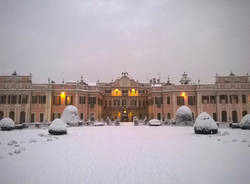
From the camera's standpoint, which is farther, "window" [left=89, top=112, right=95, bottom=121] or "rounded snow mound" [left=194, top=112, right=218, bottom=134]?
"window" [left=89, top=112, right=95, bottom=121]

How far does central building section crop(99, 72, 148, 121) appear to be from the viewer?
4588 centimetres

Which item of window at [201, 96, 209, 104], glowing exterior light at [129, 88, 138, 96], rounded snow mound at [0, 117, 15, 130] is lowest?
rounded snow mound at [0, 117, 15, 130]

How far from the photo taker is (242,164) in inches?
275

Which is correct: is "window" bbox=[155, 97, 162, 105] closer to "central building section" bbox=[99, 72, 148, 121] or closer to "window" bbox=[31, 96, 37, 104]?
"central building section" bbox=[99, 72, 148, 121]

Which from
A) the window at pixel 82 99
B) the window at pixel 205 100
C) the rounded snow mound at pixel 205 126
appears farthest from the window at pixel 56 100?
the rounded snow mound at pixel 205 126

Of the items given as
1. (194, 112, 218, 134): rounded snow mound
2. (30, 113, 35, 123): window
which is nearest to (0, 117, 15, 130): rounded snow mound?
(30, 113, 35, 123): window

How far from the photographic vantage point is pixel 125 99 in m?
46.3

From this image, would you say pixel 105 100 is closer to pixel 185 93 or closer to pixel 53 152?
pixel 185 93

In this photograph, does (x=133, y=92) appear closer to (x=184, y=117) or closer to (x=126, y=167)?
(x=184, y=117)

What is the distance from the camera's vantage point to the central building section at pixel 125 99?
45.9 m

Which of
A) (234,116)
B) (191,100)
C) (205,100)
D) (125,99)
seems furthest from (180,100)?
(125,99)

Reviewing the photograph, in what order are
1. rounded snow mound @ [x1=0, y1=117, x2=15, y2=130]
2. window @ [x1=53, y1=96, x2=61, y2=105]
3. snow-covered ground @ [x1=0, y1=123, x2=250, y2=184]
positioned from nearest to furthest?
snow-covered ground @ [x1=0, y1=123, x2=250, y2=184], rounded snow mound @ [x1=0, y1=117, x2=15, y2=130], window @ [x1=53, y1=96, x2=61, y2=105]

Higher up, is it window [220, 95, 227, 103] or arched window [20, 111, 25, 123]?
window [220, 95, 227, 103]

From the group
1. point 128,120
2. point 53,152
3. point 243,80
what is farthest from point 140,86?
point 53,152
